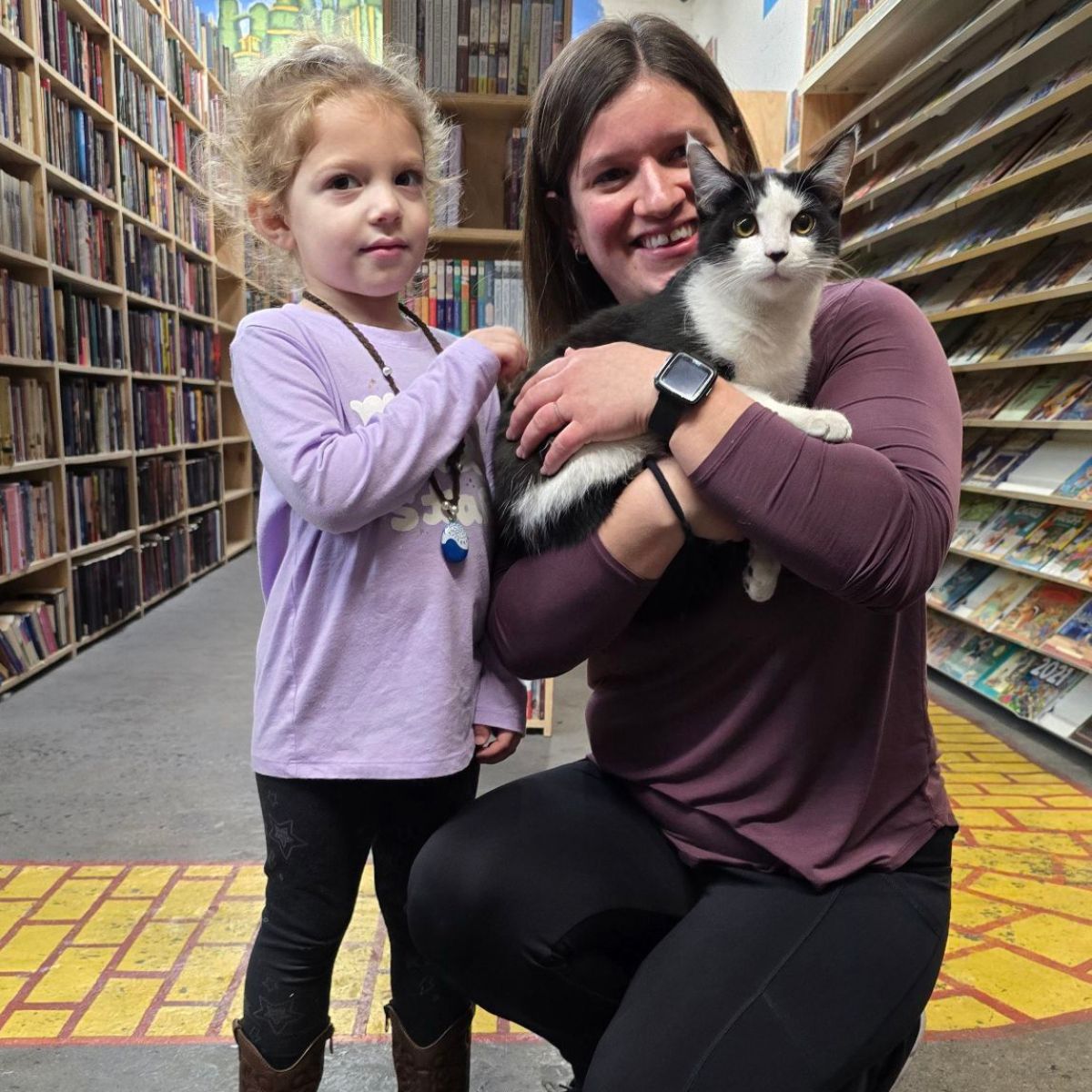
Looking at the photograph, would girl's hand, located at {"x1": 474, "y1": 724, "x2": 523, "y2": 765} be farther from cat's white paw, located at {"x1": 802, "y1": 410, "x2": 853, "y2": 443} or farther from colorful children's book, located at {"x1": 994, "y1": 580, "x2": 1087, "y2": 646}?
colorful children's book, located at {"x1": 994, "y1": 580, "x2": 1087, "y2": 646}

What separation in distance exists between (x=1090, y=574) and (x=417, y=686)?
199cm

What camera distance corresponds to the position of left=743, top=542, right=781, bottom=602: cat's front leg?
795 mm

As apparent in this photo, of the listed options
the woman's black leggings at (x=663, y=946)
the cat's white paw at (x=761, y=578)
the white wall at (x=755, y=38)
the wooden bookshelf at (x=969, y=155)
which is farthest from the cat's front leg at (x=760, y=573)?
the white wall at (x=755, y=38)

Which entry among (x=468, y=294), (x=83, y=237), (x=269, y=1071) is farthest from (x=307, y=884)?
(x=83, y=237)

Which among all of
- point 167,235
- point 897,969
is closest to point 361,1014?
point 897,969

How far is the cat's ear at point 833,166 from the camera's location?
3.09ft

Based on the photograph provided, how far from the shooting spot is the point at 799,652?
83 centimetres

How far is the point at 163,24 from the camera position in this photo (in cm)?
432

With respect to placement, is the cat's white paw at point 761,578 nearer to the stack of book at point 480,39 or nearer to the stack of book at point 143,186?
the stack of book at point 480,39

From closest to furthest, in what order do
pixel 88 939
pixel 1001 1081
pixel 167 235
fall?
pixel 1001 1081 < pixel 88 939 < pixel 167 235

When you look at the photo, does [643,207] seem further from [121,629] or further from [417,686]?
[121,629]

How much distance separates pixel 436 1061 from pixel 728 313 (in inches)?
35.1

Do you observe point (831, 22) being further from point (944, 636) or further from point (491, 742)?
point (491, 742)

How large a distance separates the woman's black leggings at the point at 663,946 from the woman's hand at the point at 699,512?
33 centimetres
